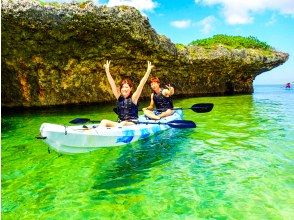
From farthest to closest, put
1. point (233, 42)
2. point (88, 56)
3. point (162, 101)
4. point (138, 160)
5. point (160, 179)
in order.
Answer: point (233, 42) < point (88, 56) < point (162, 101) < point (138, 160) < point (160, 179)

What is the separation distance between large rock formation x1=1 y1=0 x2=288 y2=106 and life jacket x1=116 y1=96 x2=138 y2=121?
7.03 m

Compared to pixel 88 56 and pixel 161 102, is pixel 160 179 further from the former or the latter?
pixel 88 56

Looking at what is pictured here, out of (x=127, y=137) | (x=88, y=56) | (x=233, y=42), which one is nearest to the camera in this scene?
(x=127, y=137)

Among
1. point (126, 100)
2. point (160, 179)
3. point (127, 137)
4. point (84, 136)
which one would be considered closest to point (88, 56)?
point (126, 100)

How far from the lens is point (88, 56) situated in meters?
19.9

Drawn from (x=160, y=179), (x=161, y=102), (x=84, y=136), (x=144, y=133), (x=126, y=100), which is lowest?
(x=160, y=179)

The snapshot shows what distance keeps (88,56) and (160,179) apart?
47.4ft

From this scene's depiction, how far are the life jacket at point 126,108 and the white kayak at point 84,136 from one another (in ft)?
1.91

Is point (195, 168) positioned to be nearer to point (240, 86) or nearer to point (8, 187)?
point (8, 187)

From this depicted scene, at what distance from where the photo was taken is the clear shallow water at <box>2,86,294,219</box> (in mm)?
5246

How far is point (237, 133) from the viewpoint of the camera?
37.6 ft

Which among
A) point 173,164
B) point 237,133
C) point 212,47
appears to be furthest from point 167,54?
point 173,164

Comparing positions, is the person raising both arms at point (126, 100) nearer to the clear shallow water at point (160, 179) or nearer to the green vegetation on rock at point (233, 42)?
the clear shallow water at point (160, 179)

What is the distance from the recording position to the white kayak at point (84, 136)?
690cm
